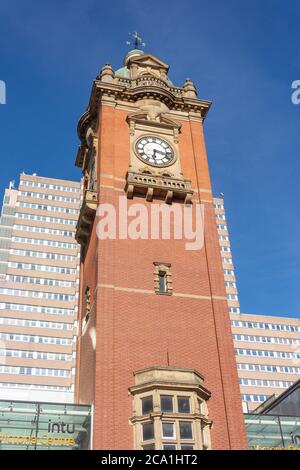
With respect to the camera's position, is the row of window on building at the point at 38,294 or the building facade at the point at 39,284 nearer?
the building facade at the point at 39,284

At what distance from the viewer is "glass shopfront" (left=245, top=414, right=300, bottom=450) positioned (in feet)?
83.5

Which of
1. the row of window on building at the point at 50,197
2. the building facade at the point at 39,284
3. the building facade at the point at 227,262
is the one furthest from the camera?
the row of window on building at the point at 50,197

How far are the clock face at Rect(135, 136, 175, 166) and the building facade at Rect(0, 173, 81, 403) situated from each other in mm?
55875

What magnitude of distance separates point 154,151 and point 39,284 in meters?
68.4

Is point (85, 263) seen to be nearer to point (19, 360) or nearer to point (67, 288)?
point (19, 360)

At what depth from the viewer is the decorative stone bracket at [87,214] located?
29.6 meters

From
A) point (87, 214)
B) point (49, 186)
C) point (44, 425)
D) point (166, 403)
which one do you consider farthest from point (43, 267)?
point (166, 403)

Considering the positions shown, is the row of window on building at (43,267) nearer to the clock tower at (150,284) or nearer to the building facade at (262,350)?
the building facade at (262,350)

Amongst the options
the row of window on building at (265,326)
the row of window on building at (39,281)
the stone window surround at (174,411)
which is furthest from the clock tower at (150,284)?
A: the row of window on building at (265,326)

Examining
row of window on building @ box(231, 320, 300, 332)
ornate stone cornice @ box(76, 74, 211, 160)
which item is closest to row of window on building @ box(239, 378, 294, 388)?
row of window on building @ box(231, 320, 300, 332)

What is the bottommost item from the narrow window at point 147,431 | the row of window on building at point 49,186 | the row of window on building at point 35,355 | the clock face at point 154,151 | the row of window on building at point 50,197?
the narrow window at point 147,431

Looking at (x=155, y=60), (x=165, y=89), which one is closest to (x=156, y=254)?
(x=165, y=89)

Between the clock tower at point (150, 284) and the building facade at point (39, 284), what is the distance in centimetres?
5550

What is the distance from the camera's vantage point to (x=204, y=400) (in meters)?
23.1
